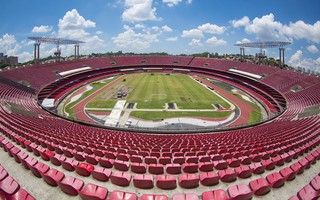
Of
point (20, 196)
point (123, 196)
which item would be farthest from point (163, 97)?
point (20, 196)

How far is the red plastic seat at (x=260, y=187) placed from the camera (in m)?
7.86

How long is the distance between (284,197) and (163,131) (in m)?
19.6

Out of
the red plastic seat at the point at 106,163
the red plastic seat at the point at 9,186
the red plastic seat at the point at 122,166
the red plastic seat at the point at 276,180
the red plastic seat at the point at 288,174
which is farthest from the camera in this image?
the red plastic seat at the point at 106,163

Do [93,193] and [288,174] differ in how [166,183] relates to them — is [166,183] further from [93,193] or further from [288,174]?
[288,174]

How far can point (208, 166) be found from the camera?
10414 millimetres

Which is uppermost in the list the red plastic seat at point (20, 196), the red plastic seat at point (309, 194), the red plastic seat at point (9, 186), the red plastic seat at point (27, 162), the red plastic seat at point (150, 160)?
the red plastic seat at point (9, 186)

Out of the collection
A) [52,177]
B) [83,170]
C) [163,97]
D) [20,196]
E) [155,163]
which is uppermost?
[163,97]

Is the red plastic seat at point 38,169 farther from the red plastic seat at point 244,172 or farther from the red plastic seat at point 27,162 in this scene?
the red plastic seat at point 244,172

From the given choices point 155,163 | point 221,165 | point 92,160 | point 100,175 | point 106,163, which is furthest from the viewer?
point 155,163

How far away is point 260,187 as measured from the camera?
7.82m

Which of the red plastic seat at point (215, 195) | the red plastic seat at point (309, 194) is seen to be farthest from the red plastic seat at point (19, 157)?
the red plastic seat at point (309, 194)

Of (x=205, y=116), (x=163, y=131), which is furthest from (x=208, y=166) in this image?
(x=205, y=116)

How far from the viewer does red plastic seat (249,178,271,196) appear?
7.86 m

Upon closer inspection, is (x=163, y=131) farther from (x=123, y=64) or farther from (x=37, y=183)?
(x=123, y=64)
